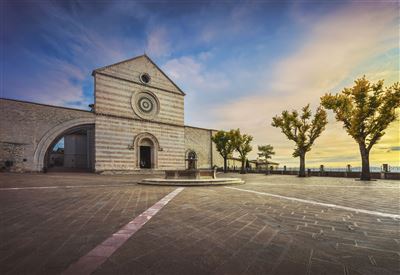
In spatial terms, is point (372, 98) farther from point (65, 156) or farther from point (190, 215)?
point (65, 156)

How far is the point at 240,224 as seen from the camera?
165 inches

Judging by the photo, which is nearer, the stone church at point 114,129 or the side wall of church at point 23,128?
the side wall of church at point 23,128

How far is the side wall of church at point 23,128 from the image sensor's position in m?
19.0

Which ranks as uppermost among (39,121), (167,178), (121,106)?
(121,106)

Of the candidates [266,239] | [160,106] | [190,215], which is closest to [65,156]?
[160,106]

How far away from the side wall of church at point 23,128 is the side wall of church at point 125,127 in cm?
472

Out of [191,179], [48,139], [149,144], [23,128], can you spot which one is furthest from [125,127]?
[191,179]

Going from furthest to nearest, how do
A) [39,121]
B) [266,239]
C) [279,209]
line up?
1. [39,121]
2. [279,209]
3. [266,239]

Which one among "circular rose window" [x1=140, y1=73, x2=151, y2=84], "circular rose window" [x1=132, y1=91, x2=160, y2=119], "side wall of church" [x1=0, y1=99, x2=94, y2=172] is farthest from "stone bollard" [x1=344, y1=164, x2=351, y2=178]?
"side wall of church" [x1=0, y1=99, x2=94, y2=172]

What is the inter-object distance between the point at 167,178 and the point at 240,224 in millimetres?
10216

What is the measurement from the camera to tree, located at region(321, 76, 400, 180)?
16641 millimetres

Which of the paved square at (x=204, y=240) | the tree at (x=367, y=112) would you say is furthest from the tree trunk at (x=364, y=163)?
the paved square at (x=204, y=240)

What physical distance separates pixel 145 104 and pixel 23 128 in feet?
44.3

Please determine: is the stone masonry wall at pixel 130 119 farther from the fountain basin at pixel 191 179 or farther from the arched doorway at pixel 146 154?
the fountain basin at pixel 191 179
